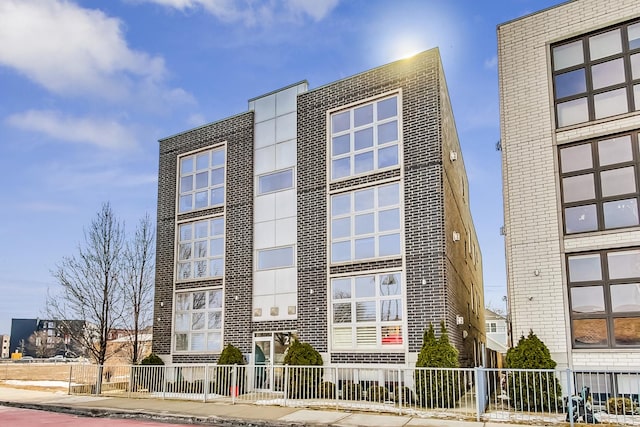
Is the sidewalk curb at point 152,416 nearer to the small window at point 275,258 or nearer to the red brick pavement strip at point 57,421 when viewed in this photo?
the red brick pavement strip at point 57,421

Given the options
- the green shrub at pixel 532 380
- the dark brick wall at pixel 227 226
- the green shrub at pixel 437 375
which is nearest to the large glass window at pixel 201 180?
the dark brick wall at pixel 227 226

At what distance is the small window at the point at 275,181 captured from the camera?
18.5 m

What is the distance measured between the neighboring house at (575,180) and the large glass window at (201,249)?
10.4m

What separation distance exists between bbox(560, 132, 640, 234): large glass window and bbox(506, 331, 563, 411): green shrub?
2952 mm

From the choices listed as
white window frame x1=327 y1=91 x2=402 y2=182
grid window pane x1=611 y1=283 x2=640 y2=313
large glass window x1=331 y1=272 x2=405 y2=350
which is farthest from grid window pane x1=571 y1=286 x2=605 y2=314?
white window frame x1=327 y1=91 x2=402 y2=182

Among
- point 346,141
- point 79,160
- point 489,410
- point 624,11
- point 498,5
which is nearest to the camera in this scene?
point 489,410

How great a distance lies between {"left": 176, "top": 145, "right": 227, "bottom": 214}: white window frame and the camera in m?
20.4

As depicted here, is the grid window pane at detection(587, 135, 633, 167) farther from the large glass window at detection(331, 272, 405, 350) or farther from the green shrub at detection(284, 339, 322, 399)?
the green shrub at detection(284, 339, 322, 399)

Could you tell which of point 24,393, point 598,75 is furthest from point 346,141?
point 24,393

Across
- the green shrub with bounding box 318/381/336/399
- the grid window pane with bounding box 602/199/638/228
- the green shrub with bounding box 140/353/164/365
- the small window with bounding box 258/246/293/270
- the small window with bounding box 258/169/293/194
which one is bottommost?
the green shrub with bounding box 318/381/336/399

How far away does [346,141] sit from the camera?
17.4 metres

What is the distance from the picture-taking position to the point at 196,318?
1966 cm

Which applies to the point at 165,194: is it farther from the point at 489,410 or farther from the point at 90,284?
the point at 489,410

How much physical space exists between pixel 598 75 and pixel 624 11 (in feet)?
5.24
